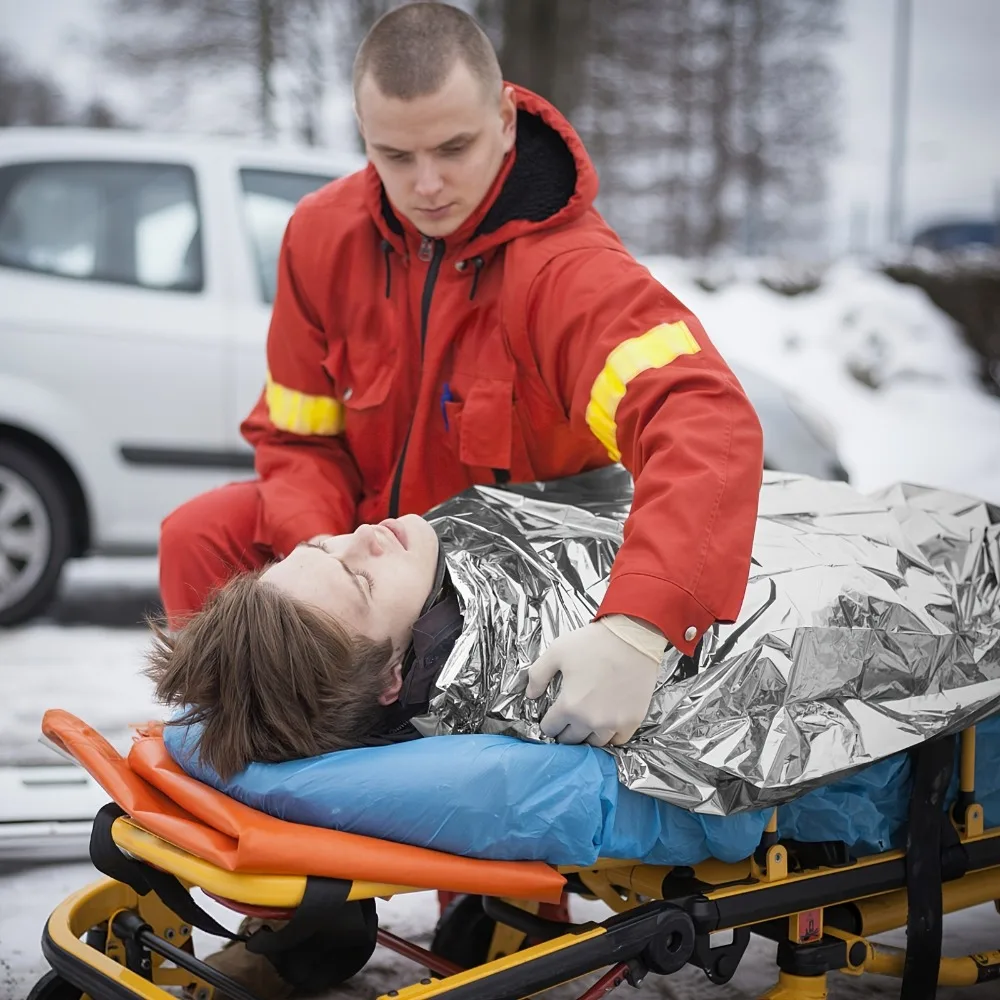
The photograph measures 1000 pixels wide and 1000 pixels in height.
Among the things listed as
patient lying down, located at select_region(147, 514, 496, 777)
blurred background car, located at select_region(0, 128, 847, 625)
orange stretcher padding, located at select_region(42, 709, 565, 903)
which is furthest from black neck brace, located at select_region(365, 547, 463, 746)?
blurred background car, located at select_region(0, 128, 847, 625)

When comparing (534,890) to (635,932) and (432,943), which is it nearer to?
(635,932)

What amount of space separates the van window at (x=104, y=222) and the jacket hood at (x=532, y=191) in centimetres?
257

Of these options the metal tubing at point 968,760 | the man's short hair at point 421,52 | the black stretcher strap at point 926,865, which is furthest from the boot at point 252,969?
the man's short hair at point 421,52

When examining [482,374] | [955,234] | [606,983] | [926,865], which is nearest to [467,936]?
[606,983]

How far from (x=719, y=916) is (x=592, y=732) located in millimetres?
330

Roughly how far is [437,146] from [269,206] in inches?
111

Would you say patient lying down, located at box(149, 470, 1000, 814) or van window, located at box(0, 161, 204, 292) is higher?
van window, located at box(0, 161, 204, 292)

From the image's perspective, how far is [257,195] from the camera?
5004 millimetres

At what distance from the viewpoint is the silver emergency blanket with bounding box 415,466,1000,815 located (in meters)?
1.92

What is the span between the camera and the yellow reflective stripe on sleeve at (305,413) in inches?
109

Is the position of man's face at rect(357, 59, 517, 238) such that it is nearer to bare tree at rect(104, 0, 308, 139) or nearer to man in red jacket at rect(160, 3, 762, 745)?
man in red jacket at rect(160, 3, 762, 745)

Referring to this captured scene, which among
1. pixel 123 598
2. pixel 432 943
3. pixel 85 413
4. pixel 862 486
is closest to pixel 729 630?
pixel 432 943

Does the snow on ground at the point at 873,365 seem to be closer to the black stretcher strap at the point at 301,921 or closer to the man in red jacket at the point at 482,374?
the man in red jacket at the point at 482,374

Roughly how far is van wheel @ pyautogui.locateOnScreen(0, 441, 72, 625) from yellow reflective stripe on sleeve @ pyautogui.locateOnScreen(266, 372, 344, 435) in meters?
2.30
